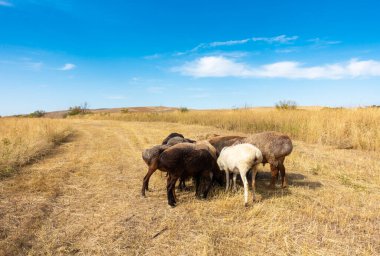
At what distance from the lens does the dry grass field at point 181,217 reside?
163 inches

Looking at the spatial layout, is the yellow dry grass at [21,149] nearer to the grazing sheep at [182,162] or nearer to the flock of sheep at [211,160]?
the flock of sheep at [211,160]

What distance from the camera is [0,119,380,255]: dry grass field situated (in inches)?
163

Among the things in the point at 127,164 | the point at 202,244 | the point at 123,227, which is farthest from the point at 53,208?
the point at 127,164

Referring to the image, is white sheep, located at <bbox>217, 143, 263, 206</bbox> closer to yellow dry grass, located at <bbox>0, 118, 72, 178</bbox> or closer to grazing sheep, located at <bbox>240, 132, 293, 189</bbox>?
grazing sheep, located at <bbox>240, 132, 293, 189</bbox>

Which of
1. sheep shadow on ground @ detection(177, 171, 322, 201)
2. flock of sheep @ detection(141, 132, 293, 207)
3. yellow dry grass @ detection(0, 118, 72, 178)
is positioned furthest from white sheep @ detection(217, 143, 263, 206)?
yellow dry grass @ detection(0, 118, 72, 178)

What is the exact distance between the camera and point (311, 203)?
5.78m

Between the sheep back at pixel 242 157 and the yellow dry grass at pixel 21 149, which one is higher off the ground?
the sheep back at pixel 242 157

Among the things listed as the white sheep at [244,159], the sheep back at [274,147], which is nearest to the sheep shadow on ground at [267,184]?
the sheep back at [274,147]

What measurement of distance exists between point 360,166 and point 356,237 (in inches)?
207

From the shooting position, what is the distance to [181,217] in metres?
5.12

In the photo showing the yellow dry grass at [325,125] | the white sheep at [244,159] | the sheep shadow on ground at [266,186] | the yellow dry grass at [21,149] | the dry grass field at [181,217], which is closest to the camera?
the dry grass field at [181,217]

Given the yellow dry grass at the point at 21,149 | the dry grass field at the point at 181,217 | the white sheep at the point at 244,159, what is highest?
the white sheep at the point at 244,159

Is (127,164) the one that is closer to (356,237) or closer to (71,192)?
(71,192)

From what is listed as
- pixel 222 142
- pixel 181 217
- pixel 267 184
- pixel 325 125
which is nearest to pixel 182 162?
pixel 181 217
